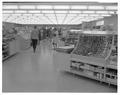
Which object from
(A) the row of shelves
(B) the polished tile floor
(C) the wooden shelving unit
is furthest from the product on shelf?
(B) the polished tile floor

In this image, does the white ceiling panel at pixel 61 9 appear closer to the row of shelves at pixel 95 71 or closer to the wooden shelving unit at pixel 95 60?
the wooden shelving unit at pixel 95 60

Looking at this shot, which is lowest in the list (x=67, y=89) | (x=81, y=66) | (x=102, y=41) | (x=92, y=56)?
(x=67, y=89)

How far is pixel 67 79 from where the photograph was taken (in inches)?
152

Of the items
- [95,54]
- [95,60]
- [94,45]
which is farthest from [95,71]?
[94,45]

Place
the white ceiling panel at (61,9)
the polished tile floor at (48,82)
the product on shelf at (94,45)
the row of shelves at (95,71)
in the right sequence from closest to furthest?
the polished tile floor at (48,82)
the row of shelves at (95,71)
the product on shelf at (94,45)
the white ceiling panel at (61,9)

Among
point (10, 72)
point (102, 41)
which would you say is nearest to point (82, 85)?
point (102, 41)

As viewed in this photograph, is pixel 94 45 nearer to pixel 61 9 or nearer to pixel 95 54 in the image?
pixel 95 54

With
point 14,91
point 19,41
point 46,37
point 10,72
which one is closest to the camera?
point 14,91

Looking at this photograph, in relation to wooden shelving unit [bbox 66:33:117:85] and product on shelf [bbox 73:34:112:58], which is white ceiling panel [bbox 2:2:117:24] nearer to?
product on shelf [bbox 73:34:112:58]

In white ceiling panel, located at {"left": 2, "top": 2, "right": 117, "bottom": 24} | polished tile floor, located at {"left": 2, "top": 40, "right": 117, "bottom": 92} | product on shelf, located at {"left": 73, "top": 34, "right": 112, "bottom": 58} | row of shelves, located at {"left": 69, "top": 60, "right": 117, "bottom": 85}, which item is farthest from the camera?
white ceiling panel, located at {"left": 2, "top": 2, "right": 117, "bottom": 24}

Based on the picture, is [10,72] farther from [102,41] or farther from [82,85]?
[102,41]

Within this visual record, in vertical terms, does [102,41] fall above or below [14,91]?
above

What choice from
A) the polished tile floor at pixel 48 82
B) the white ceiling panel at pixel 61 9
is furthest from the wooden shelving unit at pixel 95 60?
the white ceiling panel at pixel 61 9

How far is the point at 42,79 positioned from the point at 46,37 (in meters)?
14.1
